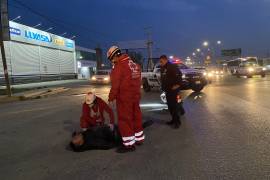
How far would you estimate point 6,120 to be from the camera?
11.8m

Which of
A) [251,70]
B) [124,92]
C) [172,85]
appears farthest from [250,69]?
[124,92]

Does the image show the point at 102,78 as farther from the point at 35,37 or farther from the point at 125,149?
the point at 125,149

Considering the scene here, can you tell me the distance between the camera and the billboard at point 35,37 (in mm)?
38469

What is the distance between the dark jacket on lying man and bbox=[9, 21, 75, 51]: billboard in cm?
3298

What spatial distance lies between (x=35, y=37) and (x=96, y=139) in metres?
39.3

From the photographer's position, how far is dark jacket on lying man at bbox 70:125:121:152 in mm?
6652

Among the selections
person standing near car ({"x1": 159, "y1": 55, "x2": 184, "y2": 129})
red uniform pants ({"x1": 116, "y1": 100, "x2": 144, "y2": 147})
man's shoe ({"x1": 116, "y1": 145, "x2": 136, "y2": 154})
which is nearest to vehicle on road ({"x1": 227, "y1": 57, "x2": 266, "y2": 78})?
person standing near car ({"x1": 159, "y1": 55, "x2": 184, "y2": 129})

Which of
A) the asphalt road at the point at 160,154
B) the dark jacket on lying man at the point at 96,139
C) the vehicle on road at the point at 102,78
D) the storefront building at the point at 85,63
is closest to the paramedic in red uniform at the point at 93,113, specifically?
the dark jacket on lying man at the point at 96,139

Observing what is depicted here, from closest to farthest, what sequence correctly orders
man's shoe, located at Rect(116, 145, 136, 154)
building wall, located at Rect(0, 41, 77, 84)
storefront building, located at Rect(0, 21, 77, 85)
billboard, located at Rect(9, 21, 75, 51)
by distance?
man's shoe, located at Rect(116, 145, 136, 154), building wall, located at Rect(0, 41, 77, 84), storefront building, located at Rect(0, 21, 77, 85), billboard, located at Rect(9, 21, 75, 51)

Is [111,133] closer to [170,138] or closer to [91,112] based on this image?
[91,112]

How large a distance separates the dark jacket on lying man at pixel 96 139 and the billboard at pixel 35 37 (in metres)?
33.0

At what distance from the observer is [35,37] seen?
4394 cm

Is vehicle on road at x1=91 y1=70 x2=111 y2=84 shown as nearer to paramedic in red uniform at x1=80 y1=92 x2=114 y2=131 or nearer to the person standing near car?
the person standing near car

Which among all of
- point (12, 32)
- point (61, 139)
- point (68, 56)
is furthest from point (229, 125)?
point (68, 56)
